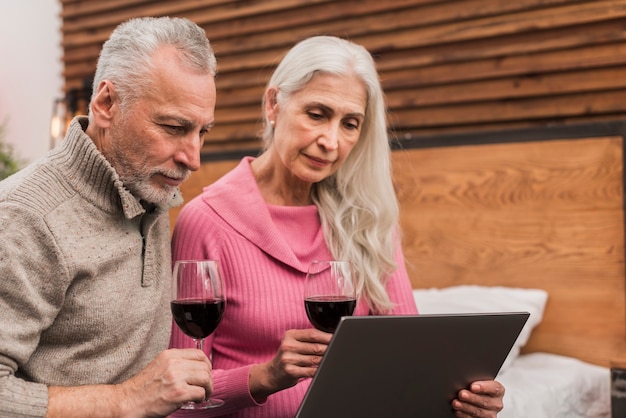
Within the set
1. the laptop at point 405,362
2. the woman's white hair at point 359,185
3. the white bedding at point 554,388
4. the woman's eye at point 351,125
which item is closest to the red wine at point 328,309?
the laptop at point 405,362

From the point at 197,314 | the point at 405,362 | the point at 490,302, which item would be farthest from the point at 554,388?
the point at 197,314

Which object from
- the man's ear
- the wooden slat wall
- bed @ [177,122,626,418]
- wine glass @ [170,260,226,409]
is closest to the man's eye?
the man's ear

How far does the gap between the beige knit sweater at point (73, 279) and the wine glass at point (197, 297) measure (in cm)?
15

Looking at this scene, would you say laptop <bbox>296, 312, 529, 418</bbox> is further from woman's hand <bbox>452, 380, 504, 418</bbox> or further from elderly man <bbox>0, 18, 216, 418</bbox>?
elderly man <bbox>0, 18, 216, 418</bbox>

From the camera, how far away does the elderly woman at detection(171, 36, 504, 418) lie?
2.00 meters

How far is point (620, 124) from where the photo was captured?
3096 mm

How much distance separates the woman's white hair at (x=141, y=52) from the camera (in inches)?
61.4

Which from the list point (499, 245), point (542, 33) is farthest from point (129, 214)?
point (542, 33)

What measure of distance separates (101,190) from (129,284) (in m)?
0.20

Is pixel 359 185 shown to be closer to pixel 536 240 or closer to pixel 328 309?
pixel 328 309

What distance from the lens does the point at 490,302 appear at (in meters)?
2.96

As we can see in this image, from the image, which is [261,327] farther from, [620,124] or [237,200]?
[620,124]

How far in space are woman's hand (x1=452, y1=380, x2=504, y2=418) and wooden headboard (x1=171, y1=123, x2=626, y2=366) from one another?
1.50 meters

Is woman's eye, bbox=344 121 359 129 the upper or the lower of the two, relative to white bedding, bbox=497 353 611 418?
upper
